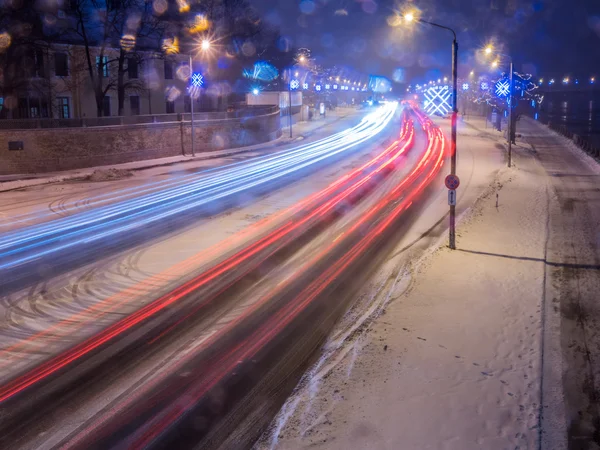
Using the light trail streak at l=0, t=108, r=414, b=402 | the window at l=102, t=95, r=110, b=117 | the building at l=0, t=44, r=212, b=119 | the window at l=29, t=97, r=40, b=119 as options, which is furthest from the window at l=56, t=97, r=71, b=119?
the light trail streak at l=0, t=108, r=414, b=402

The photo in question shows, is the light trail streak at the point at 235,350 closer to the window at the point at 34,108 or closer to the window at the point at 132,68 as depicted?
the window at the point at 34,108

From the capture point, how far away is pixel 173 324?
456 inches

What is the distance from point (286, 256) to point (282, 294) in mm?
3309

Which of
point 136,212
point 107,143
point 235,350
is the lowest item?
point 235,350

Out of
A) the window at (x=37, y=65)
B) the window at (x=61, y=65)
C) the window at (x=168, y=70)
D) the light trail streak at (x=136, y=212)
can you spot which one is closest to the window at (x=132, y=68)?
the window at (x=168, y=70)

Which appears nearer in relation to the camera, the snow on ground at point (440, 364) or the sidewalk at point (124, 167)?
the snow on ground at point (440, 364)

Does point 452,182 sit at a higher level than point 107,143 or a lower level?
lower

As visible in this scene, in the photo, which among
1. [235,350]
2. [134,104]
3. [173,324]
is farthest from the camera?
[134,104]

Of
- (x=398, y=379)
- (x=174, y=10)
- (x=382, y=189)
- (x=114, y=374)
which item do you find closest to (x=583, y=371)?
(x=398, y=379)

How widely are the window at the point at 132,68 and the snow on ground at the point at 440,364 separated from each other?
123 feet

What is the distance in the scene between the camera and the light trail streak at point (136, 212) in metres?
17.9

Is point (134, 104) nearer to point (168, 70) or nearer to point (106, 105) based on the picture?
point (106, 105)

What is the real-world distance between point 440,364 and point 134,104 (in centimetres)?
4541

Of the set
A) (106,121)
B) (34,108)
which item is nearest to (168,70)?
(34,108)
